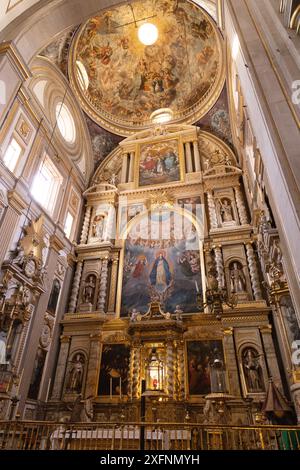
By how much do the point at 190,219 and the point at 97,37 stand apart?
37.3ft

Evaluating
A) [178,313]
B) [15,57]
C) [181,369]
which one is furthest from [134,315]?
[15,57]

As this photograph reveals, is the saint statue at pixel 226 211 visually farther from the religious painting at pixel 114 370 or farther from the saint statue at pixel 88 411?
the saint statue at pixel 88 411

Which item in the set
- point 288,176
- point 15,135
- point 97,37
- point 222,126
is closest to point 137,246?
point 15,135

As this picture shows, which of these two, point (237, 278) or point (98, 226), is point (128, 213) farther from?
point (237, 278)

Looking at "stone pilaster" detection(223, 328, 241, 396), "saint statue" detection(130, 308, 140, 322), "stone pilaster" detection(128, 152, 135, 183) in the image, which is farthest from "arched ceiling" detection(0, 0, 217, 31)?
"stone pilaster" detection(223, 328, 241, 396)

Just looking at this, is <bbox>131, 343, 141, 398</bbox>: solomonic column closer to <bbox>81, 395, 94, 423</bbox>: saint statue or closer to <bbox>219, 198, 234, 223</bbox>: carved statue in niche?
<bbox>81, 395, 94, 423</bbox>: saint statue

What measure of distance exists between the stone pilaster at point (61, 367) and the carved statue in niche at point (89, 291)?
5.96 feet

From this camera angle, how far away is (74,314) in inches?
512

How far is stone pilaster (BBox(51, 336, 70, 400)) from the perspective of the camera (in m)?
11.3

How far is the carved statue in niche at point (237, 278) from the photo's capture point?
12.0m

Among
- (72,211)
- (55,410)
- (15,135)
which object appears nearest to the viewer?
(55,410)

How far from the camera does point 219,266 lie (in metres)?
12.6

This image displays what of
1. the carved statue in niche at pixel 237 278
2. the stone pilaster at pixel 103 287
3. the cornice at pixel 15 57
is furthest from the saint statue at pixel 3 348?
the cornice at pixel 15 57
